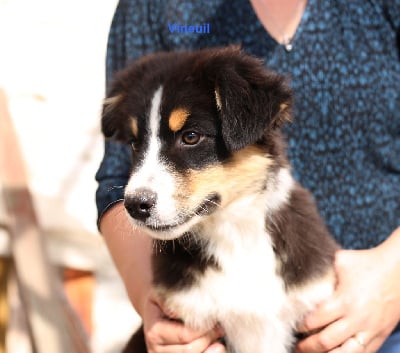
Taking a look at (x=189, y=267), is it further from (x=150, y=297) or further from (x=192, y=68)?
(x=192, y=68)

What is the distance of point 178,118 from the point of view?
169cm

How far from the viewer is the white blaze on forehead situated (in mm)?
1606

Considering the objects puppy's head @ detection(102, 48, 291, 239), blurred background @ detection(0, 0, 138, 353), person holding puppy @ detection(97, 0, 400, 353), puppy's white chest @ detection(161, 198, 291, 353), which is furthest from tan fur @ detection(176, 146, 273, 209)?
blurred background @ detection(0, 0, 138, 353)

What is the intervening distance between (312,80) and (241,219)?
57 cm

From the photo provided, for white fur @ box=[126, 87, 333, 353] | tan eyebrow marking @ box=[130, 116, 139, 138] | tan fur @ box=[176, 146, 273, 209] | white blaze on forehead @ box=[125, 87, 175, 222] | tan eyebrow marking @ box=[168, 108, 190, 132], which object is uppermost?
tan eyebrow marking @ box=[168, 108, 190, 132]

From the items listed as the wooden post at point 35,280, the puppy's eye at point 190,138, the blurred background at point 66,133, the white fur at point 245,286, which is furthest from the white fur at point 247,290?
the blurred background at point 66,133

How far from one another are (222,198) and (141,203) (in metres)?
0.26

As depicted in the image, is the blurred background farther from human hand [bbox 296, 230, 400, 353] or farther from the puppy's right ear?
human hand [bbox 296, 230, 400, 353]

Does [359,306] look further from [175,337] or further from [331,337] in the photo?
[175,337]

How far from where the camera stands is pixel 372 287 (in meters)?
1.89

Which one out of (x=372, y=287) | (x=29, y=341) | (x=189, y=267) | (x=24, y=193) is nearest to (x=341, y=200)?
(x=372, y=287)

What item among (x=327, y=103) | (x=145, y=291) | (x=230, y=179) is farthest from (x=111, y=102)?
(x=327, y=103)

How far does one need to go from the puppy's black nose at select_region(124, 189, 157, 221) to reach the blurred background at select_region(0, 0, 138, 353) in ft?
4.68

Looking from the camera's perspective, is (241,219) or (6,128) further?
(6,128)
